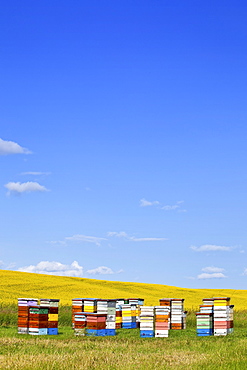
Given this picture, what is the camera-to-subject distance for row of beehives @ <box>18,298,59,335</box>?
31375mm

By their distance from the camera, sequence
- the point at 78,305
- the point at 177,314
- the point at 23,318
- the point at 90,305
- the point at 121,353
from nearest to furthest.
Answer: the point at 121,353 < the point at 23,318 < the point at 90,305 < the point at 78,305 < the point at 177,314

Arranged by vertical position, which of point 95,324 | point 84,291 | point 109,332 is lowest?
point 109,332

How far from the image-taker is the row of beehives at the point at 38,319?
103ft

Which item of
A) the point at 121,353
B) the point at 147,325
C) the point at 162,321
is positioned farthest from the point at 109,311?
the point at 121,353

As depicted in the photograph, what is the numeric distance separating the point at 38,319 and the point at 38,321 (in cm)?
10

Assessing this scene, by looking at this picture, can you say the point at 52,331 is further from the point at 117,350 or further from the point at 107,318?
the point at 117,350

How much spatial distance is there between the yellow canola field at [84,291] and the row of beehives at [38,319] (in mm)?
17151

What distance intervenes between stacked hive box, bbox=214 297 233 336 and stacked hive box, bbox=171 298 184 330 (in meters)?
3.93

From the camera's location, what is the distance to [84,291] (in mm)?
63406

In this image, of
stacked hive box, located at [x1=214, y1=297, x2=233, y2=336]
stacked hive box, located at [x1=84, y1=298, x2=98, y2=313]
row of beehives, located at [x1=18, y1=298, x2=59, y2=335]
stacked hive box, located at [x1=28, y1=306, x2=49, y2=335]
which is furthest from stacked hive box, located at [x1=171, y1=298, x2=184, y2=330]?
stacked hive box, located at [x1=28, y1=306, x2=49, y2=335]

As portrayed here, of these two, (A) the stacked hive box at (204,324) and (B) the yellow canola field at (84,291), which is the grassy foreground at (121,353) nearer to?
(A) the stacked hive box at (204,324)

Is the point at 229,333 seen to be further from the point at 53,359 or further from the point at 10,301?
the point at 10,301

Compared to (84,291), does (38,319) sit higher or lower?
Answer: lower

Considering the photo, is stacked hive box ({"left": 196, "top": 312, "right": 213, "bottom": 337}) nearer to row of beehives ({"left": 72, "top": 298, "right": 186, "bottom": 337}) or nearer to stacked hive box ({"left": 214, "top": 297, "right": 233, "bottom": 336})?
stacked hive box ({"left": 214, "top": 297, "right": 233, "bottom": 336})
